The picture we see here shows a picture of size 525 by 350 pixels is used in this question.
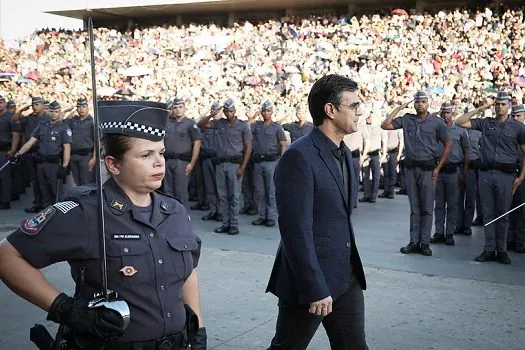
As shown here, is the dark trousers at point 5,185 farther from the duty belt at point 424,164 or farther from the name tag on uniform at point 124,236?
the name tag on uniform at point 124,236

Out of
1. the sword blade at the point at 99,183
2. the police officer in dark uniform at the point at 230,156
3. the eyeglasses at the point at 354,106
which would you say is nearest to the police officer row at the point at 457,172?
the police officer in dark uniform at the point at 230,156

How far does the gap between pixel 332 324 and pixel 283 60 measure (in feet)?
68.4

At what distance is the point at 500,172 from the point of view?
7570 millimetres

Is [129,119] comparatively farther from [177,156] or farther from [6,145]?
[6,145]

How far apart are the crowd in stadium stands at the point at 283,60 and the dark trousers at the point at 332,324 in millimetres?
12036

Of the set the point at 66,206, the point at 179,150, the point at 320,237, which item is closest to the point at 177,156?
the point at 179,150

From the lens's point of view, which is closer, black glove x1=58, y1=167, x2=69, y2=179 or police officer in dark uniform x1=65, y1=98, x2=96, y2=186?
black glove x1=58, y1=167, x2=69, y2=179

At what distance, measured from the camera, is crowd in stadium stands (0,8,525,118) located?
19.0 metres

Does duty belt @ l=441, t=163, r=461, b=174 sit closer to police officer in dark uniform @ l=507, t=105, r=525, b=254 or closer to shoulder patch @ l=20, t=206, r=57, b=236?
police officer in dark uniform @ l=507, t=105, r=525, b=254

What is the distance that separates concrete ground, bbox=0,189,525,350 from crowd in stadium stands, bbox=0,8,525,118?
7.65 metres

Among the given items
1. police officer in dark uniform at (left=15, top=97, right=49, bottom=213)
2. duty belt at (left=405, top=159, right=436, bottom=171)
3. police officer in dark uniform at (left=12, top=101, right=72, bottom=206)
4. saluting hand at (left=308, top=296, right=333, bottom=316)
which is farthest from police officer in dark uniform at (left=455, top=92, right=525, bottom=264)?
police officer in dark uniform at (left=15, top=97, right=49, bottom=213)

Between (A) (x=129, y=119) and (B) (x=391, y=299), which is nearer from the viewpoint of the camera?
(A) (x=129, y=119)

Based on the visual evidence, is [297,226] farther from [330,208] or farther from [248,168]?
[248,168]

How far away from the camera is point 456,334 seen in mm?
4859
